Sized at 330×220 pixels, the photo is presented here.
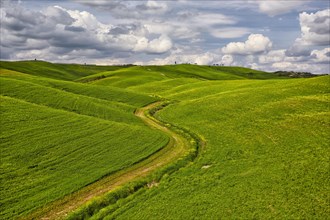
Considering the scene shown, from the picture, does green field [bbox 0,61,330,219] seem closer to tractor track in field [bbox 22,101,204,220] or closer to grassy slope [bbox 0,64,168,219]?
grassy slope [bbox 0,64,168,219]

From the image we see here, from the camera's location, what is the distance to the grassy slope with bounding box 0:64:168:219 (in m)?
30.0

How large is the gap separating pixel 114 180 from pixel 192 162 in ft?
33.7

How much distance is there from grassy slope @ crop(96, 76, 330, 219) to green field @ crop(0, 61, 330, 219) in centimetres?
10

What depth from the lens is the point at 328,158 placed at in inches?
1393

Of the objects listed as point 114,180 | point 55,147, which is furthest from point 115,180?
point 55,147

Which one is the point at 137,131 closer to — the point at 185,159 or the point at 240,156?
the point at 185,159

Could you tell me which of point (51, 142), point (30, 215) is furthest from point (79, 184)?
point (51, 142)

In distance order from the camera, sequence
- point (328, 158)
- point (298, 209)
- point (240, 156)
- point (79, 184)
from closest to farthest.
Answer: point (298, 209) → point (79, 184) → point (328, 158) → point (240, 156)

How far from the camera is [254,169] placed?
112 ft

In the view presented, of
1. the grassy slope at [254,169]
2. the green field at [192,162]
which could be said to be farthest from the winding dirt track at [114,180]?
the grassy slope at [254,169]

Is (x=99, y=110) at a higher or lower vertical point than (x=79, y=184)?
higher

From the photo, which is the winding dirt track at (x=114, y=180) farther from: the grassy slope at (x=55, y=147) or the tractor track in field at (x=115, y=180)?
the grassy slope at (x=55, y=147)

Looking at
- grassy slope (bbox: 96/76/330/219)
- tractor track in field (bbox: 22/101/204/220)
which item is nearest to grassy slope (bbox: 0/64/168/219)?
tractor track in field (bbox: 22/101/204/220)

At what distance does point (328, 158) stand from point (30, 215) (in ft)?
103
